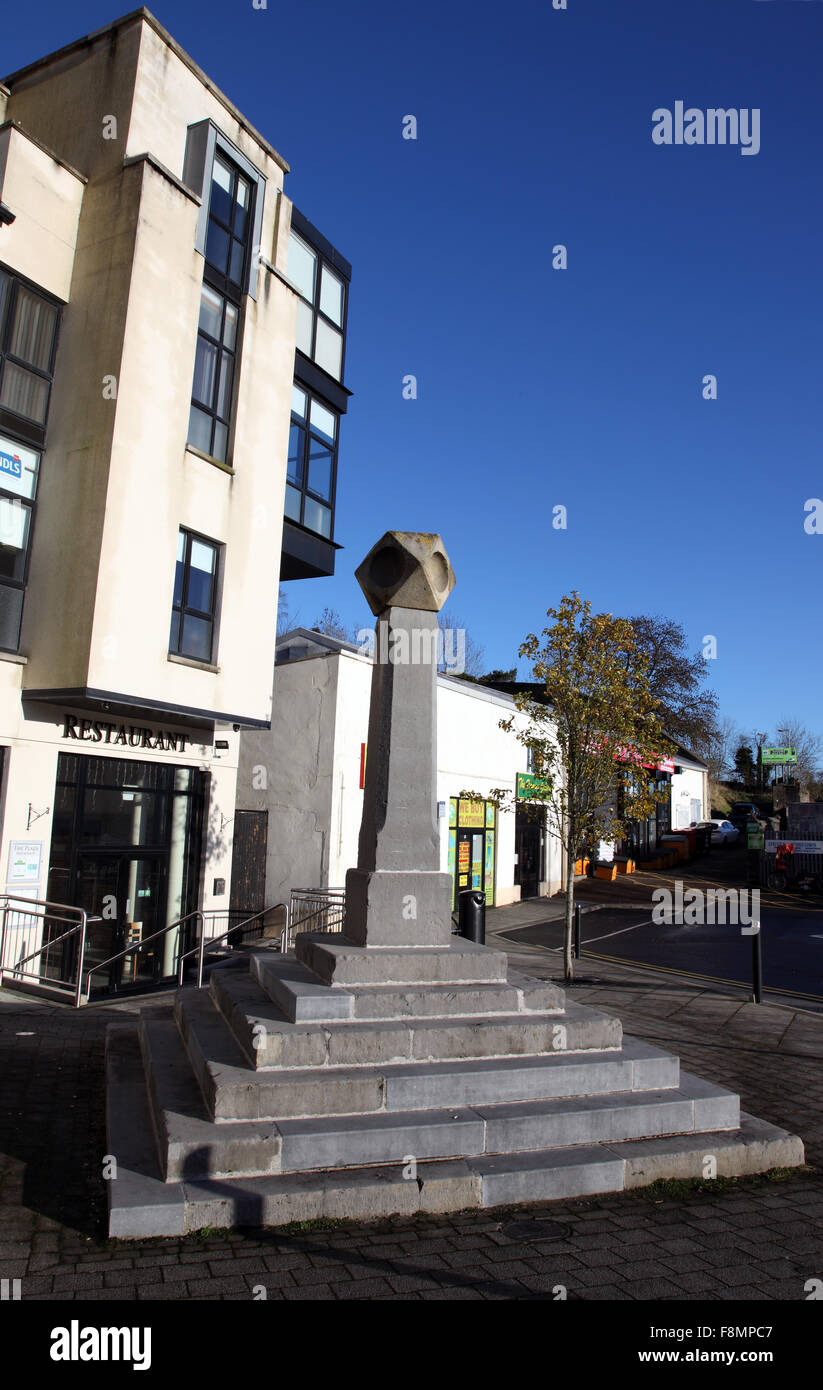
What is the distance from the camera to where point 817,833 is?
33562 mm

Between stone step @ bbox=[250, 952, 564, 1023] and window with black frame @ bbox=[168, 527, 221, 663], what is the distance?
8.48 metres

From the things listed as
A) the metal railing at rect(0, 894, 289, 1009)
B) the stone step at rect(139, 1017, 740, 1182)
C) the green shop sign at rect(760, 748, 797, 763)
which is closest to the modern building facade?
the metal railing at rect(0, 894, 289, 1009)

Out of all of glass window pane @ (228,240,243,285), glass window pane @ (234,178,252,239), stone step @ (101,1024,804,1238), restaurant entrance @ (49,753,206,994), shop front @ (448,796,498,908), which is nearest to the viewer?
stone step @ (101,1024,804,1238)

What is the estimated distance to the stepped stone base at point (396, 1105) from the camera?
4.79 m

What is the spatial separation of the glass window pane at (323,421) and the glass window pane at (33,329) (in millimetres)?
6470

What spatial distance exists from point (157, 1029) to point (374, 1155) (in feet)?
9.93

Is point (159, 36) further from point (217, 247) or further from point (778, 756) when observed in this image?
point (778, 756)

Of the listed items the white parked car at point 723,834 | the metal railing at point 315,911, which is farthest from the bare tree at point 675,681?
the metal railing at point 315,911

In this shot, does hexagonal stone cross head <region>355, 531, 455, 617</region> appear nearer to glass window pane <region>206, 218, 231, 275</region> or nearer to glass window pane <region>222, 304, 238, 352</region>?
glass window pane <region>222, 304, 238, 352</region>

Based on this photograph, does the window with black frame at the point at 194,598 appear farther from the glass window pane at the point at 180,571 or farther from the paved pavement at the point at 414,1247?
the paved pavement at the point at 414,1247

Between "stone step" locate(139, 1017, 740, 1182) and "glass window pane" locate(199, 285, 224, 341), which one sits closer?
"stone step" locate(139, 1017, 740, 1182)

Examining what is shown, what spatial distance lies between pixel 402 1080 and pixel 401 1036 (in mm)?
346

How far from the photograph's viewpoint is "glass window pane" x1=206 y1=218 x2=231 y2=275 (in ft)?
50.3
